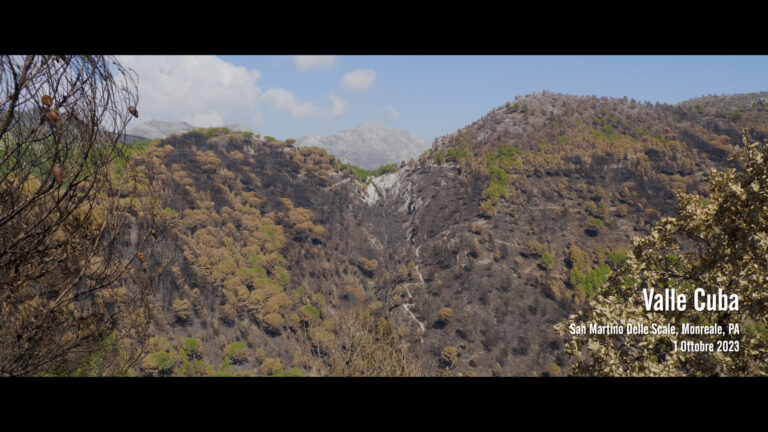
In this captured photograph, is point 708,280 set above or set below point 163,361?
above

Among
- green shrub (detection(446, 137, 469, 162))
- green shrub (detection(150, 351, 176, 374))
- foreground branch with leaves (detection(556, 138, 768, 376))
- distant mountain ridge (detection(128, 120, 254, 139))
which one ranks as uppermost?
distant mountain ridge (detection(128, 120, 254, 139))

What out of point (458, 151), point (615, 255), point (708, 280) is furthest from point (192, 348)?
point (458, 151)

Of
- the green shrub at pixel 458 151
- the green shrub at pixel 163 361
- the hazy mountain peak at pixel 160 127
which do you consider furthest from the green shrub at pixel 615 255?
the hazy mountain peak at pixel 160 127

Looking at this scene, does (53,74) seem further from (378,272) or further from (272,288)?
(378,272)

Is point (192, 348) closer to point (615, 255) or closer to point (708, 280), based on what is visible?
point (708, 280)

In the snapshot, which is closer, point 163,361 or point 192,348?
point 163,361

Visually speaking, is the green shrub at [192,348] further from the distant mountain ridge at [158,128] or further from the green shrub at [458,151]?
the distant mountain ridge at [158,128]

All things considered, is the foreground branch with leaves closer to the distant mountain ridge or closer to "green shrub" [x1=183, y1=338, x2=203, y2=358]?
"green shrub" [x1=183, y1=338, x2=203, y2=358]

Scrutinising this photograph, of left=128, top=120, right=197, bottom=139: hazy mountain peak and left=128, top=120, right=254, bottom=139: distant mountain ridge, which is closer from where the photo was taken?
left=128, top=120, right=254, bottom=139: distant mountain ridge

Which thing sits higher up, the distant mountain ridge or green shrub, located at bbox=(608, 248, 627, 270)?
the distant mountain ridge

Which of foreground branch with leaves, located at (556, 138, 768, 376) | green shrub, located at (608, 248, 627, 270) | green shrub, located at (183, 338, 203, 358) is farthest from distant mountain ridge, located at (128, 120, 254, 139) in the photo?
foreground branch with leaves, located at (556, 138, 768, 376)

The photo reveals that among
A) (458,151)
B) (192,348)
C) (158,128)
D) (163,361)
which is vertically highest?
(158,128)
